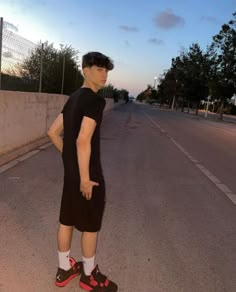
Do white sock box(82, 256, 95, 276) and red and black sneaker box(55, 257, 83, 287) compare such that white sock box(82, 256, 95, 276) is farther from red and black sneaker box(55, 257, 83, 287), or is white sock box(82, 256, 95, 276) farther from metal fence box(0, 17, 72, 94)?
metal fence box(0, 17, 72, 94)

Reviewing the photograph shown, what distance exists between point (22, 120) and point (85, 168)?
7.61 m

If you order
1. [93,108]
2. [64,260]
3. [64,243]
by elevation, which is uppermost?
[93,108]

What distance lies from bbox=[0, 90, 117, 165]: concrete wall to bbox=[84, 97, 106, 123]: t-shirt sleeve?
580cm

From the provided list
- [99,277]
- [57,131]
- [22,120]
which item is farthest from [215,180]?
[57,131]

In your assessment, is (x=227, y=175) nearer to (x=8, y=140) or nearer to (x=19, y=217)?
(x=8, y=140)

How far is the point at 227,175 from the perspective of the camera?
9.32 m

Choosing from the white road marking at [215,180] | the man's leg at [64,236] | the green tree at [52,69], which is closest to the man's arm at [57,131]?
the man's leg at [64,236]

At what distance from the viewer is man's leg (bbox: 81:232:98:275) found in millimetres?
3386

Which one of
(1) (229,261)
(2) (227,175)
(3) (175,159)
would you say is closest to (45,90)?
(3) (175,159)

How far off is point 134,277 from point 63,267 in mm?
629

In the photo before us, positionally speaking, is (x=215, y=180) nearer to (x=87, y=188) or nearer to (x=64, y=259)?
(x=64, y=259)

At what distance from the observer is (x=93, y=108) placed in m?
3.05

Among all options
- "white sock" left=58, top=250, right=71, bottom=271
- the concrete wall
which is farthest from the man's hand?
the concrete wall

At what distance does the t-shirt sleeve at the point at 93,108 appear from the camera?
304 centimetres
